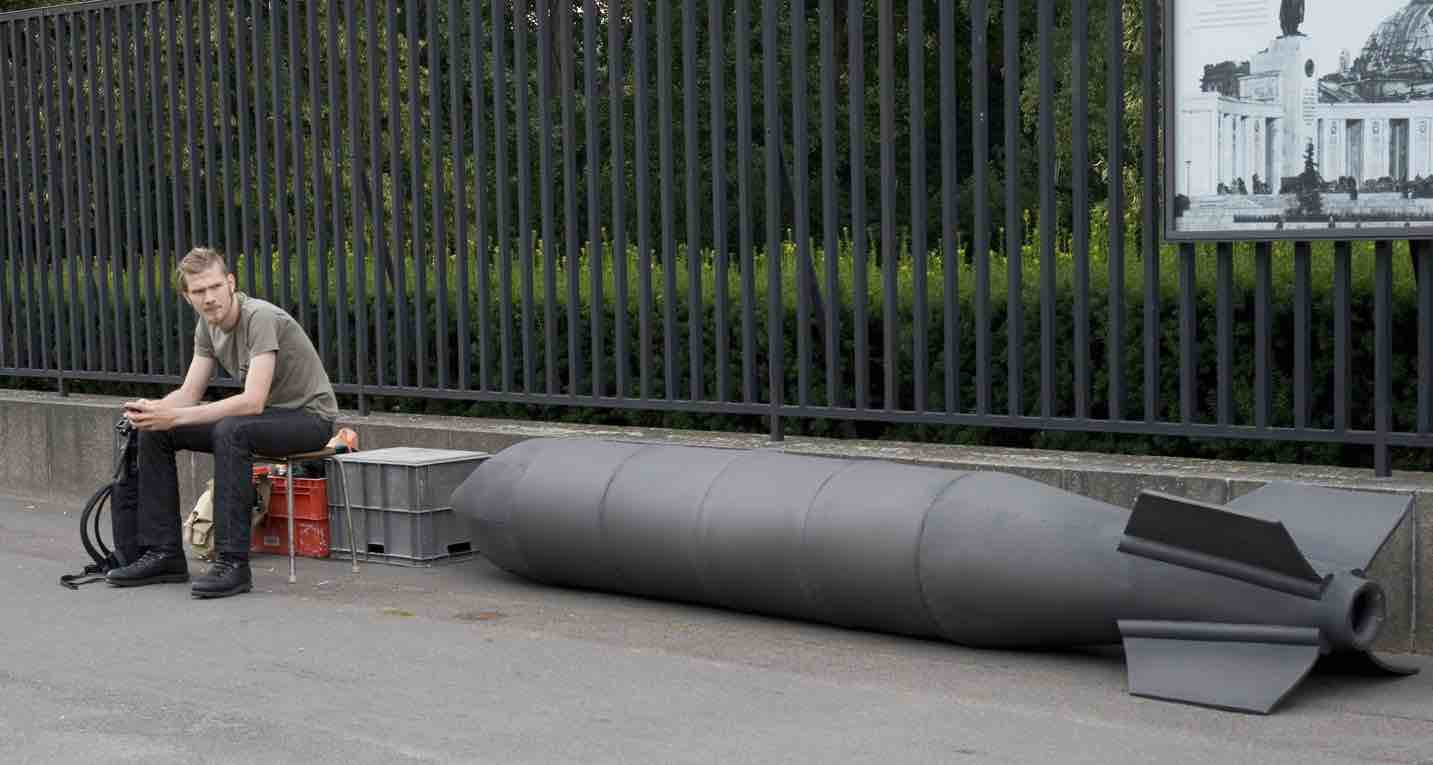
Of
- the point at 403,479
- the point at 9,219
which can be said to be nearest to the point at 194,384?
the point at 403,479

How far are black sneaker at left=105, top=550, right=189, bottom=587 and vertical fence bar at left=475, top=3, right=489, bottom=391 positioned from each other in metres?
2.10

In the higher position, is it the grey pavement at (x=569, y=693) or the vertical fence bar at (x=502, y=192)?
the vertical fence bar at (x=502, y=192)

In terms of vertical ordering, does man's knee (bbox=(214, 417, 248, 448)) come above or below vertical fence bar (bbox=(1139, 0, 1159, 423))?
below

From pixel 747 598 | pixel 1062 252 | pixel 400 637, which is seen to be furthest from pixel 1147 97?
pixel 400 637

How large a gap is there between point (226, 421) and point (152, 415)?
1.03ft

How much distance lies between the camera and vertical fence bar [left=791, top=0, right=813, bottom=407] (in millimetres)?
9070

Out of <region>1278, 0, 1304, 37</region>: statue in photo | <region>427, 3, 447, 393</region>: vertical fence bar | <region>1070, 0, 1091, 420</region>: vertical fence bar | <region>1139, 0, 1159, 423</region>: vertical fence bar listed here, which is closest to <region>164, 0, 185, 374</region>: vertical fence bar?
<region>427, 3, 447, 393</region>: vertical fence bar

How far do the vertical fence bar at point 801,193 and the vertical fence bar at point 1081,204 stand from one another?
130cm

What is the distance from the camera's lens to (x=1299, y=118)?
7.63 meters

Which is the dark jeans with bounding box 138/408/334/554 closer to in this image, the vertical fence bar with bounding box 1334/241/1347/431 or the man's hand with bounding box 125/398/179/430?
the man's hand with bounding box 125/398/179/430

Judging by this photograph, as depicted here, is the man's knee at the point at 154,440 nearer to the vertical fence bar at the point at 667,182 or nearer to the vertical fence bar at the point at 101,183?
the vertical fence bar at the point at 667,182

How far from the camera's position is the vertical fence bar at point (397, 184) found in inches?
424

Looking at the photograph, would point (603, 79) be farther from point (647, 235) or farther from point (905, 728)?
point (905, 728)

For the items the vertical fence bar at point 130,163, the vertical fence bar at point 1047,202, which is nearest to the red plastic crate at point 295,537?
the vertical fence bar at point 130,163
